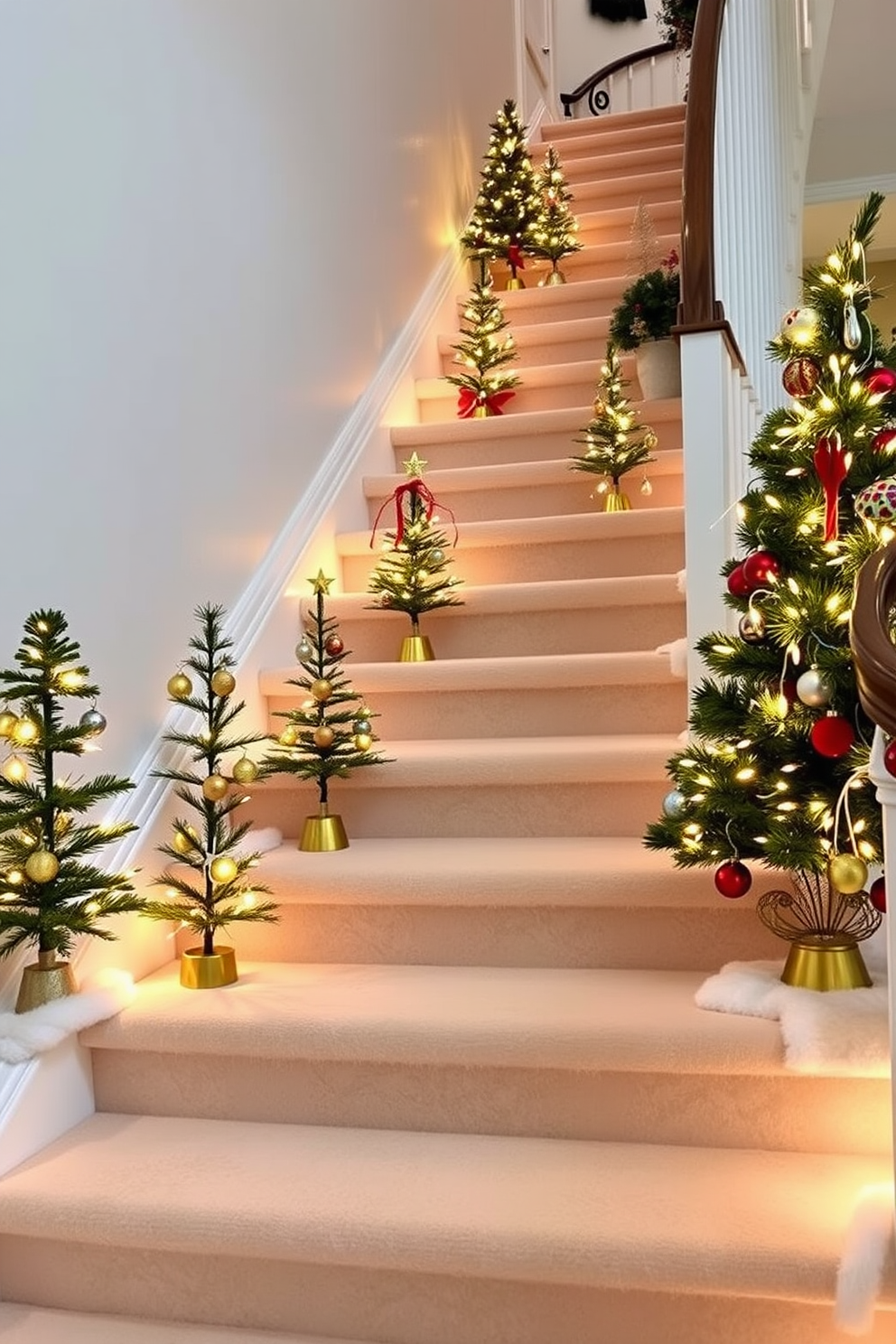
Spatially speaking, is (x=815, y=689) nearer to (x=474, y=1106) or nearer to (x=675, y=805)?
(x=675, y=805)

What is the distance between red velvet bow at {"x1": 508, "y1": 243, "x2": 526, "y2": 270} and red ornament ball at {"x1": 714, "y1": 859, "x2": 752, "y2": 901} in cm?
341

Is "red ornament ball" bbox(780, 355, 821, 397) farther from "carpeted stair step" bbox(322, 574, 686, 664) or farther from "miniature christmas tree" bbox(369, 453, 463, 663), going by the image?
"miniature christmas tree" bbox(369, 453, 463, 663)

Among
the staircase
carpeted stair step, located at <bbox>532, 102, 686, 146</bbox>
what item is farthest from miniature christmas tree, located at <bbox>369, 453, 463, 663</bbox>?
carpeted stair step, located at <bbox>532, 102, 686, 146</bbox>

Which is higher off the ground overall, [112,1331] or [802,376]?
[802,376]

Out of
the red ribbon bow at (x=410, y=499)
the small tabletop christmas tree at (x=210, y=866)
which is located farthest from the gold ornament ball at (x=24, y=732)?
the red ribbon bow at (x=410, y=499)

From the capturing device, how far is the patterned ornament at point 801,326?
183cm

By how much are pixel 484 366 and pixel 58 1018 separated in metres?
2.73

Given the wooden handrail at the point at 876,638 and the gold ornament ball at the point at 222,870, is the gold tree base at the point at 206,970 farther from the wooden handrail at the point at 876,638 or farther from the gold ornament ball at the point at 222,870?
the wooden handrail at the point at 876,638

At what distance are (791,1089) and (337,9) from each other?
131 inches

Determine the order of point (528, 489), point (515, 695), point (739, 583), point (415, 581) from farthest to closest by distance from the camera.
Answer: point (528, 489) < point (415, 581) < point (515, 695) < point (739, 583)

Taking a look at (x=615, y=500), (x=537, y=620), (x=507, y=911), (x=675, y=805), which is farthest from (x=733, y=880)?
(x=615, y=500)

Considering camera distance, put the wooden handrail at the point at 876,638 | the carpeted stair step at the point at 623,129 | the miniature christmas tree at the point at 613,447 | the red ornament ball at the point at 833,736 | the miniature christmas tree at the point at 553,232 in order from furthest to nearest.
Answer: the carpeted stair step at the point at 623,129 < the miniature christmas tree at the point at 553,232 < the miniature christmas tree at the point at 613,447 < the red ornament ball at the point at 833,736 < the wooden handrail at the point at 876,638

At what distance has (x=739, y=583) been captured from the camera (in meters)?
1.82

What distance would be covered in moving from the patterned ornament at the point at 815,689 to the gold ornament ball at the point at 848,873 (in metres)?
0.23
